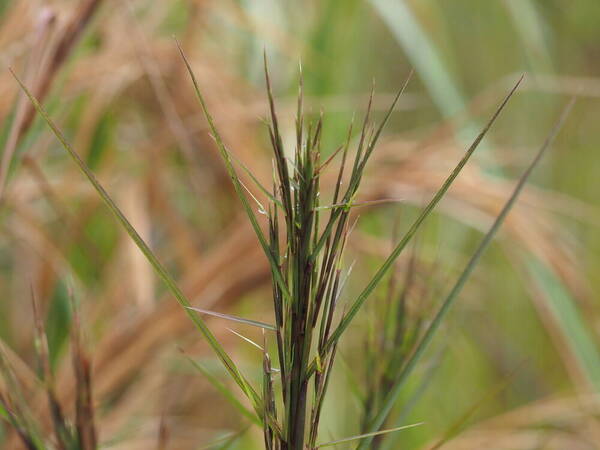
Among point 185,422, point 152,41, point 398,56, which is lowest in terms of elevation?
point 185,422

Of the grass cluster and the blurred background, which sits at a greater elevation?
→ the blurred background

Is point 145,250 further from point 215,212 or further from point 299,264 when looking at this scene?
point 215,212

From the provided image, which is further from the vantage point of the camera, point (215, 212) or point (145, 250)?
point (215, 212)

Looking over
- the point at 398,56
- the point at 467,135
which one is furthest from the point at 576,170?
the point at 467,135

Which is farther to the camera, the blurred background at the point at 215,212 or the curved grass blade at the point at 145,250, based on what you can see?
the blurred background at the point at 215,212

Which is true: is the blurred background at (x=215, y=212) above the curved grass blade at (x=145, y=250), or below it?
above

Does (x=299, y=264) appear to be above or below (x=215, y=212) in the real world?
below

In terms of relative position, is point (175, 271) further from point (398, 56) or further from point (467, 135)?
point (398, 56)

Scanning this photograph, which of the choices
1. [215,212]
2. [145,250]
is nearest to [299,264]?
[145,250]
